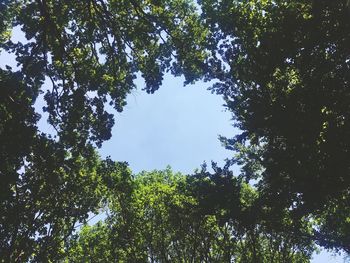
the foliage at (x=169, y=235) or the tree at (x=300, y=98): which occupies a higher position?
the foliage at (x=169, y=235)

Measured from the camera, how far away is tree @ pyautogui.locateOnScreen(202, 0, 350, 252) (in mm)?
13453

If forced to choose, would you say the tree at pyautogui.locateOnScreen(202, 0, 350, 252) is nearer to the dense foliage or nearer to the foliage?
the dense foliage

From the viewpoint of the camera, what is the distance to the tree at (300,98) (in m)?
13.5

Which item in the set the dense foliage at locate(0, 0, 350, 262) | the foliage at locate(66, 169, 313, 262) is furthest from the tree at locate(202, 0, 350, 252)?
the foliage at locate(66, 169, 313, 262)

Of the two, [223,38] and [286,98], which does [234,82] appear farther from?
[286,98]

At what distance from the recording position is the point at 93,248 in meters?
34.4

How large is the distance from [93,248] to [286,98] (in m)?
25.8

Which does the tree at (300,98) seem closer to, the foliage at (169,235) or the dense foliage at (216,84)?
the dense foliage at (216,84)

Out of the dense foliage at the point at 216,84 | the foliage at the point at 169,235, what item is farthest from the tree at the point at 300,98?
the foliage at the point at 169,235

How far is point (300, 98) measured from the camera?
1374cm

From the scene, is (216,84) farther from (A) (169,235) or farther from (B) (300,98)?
(A) (169,235)

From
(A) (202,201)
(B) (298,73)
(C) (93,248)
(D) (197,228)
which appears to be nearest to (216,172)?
(A) (202,201)


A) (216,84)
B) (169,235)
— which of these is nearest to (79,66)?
(216,84)

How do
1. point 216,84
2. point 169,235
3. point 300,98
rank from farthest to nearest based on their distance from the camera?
point 169,235
point 216,84
point 300,98
